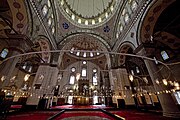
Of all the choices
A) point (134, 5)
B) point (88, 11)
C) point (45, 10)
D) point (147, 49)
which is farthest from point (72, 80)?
point (134, 5)

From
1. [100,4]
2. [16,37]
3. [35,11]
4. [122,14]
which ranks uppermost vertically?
[100,4]

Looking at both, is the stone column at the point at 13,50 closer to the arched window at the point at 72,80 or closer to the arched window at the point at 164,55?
the arched window at the point at 164,55

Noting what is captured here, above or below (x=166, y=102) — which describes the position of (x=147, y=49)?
above

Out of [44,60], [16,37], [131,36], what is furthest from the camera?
[44,60]

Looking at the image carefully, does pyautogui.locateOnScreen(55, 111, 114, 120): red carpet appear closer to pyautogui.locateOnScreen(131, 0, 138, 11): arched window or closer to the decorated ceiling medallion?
pyautogui.locateOnScreen(131, 0, 138, 11): arched window

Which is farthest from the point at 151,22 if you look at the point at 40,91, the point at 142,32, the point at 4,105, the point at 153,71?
the point at 40,91

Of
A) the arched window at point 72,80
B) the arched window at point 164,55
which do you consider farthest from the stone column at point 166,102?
the arched window at point 72,80

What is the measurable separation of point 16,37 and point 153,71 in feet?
31.8

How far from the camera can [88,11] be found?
56.9 feet

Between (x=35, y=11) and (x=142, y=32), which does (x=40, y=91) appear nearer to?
(x=35, y=11)

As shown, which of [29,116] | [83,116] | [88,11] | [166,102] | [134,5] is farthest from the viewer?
[88,11]

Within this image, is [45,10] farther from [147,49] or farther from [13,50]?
[147,49]

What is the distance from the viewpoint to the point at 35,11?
24.6 feet

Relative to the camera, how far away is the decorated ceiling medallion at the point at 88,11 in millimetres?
15750
